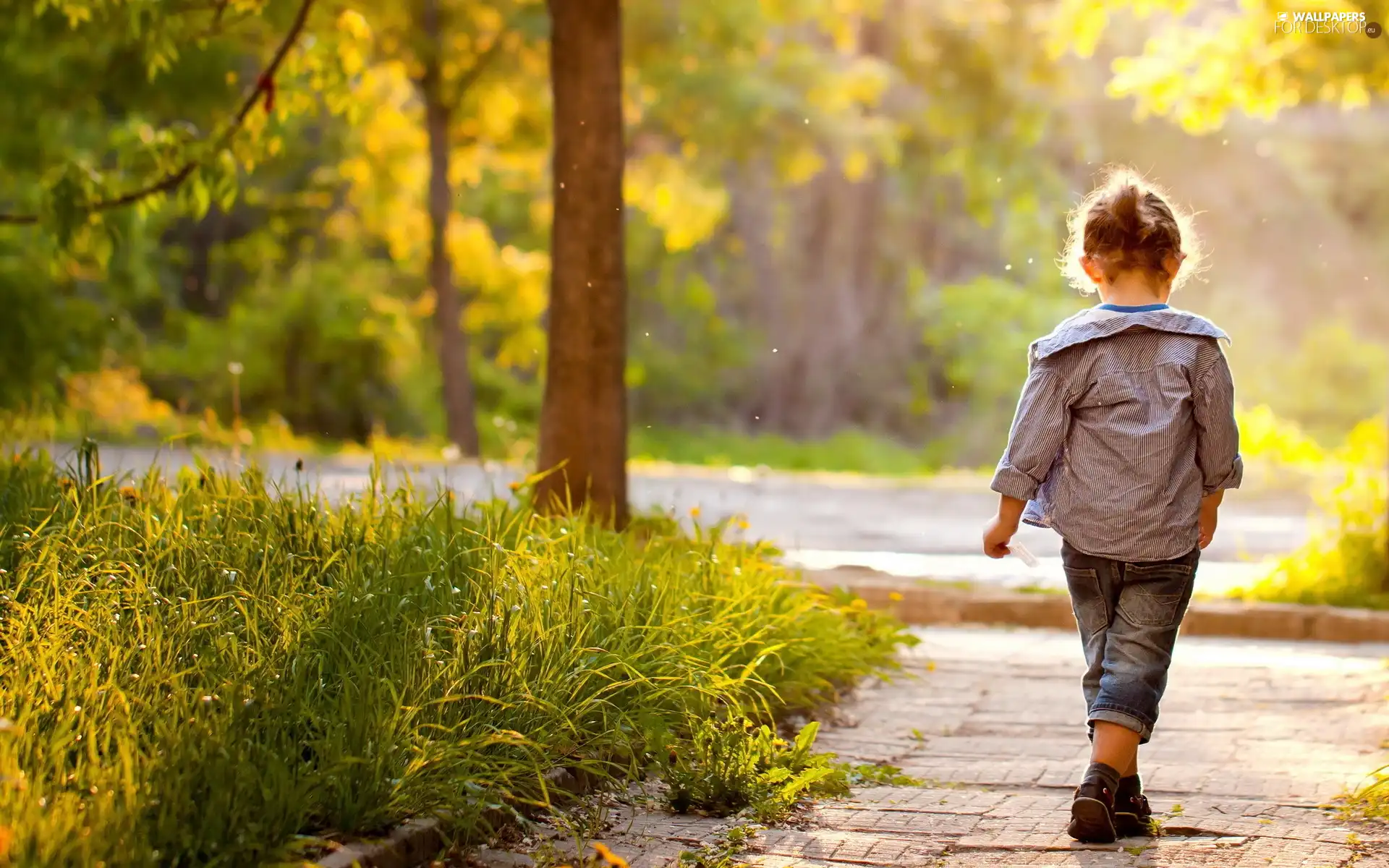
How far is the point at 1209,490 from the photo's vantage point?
14.7 feet

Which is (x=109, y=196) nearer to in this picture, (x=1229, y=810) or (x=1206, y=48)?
(x=1229, y=810)

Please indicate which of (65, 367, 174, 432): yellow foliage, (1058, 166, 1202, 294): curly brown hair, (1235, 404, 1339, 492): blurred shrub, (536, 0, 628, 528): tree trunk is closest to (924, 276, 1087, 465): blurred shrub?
(1235, 404, 1339, 492): blurred shrub

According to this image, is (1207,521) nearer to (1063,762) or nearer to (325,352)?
(1063,762)

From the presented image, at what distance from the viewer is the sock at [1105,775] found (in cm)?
422

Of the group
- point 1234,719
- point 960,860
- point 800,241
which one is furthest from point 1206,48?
point 800,241

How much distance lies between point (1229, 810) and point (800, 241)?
3217 cm

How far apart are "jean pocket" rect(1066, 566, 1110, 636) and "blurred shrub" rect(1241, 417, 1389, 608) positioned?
5305 mm

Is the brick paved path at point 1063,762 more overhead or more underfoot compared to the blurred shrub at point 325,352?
more underfoot

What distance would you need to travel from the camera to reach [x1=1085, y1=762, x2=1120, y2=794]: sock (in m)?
4.22

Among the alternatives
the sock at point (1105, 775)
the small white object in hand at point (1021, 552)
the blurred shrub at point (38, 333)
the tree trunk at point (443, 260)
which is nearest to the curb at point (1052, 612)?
the small white object in hand at point (1021, 552)

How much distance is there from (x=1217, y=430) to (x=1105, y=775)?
991 millimetres

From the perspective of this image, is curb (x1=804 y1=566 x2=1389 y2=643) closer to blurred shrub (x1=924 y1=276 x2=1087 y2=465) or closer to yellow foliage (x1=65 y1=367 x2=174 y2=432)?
yellow foliage (x1=65 y1=367 x2=174 y2=432)

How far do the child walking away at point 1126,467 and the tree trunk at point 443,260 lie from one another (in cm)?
1547

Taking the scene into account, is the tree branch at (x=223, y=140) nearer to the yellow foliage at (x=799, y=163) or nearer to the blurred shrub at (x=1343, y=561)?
the blurred shrub at (x=1343, y=561)
